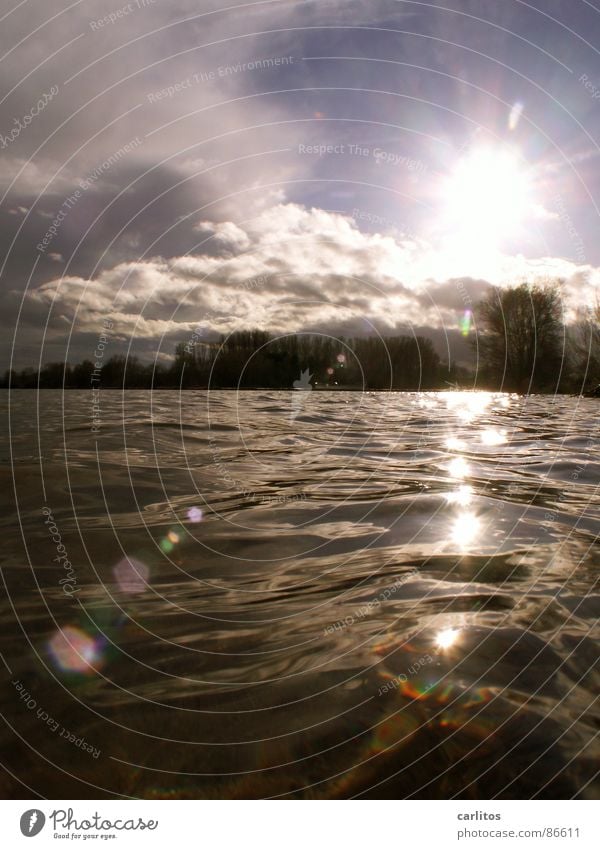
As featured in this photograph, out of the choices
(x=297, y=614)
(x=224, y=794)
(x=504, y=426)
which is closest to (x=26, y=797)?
(x=224, y=794)

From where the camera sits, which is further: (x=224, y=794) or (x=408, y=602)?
(x=408, y=602)

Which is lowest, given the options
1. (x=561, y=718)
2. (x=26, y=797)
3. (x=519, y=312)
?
(x=26, y=797)

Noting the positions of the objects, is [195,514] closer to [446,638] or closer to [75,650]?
[75,650]

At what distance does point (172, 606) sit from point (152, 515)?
6.16 ft

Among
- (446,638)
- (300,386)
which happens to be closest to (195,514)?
(446,638)

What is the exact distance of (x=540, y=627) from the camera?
2.53m

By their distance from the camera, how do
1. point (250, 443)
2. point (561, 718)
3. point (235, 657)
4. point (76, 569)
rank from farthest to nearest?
point (250, 443)
point (76, 569)
point (235, 657)
point (561, 718)

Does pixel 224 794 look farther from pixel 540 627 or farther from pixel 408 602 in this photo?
pixel 540 627
